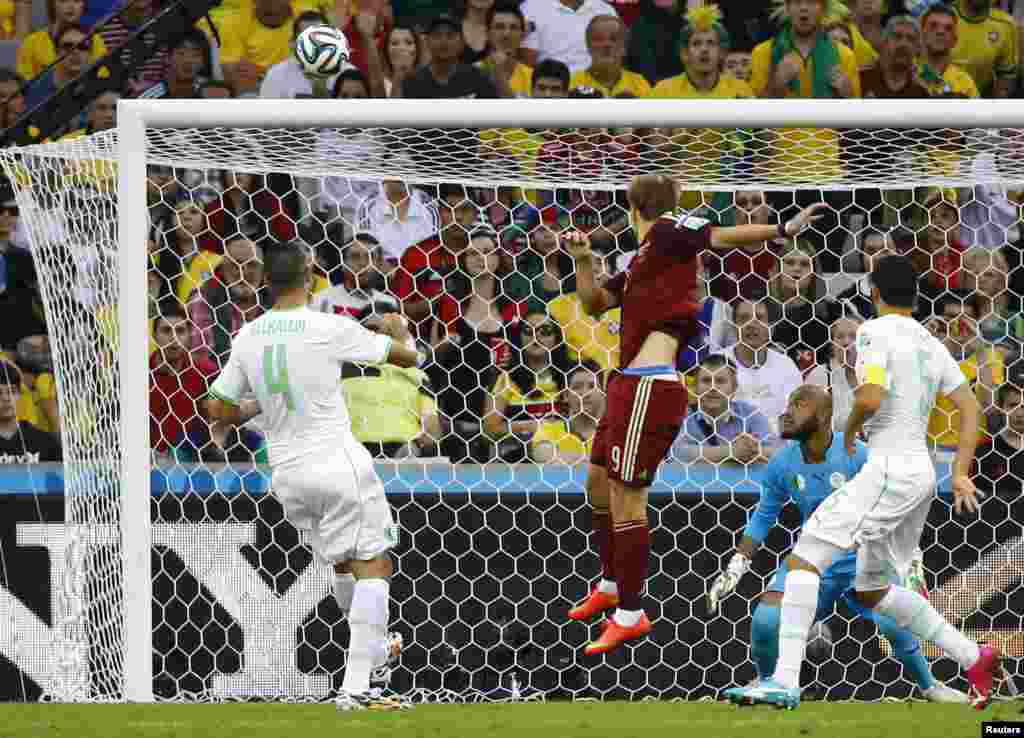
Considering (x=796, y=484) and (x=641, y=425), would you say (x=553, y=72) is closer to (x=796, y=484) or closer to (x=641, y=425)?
(x=796, y=484)

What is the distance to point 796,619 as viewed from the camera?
662 centimetres

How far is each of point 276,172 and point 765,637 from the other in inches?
115

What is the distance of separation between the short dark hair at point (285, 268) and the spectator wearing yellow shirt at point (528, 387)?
7.00 ft

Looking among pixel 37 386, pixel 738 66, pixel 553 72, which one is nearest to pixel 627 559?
pixel 37 386

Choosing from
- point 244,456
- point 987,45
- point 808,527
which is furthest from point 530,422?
point 987,45

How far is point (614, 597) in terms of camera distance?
24.3 feet

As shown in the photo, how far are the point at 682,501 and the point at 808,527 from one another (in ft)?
6.21

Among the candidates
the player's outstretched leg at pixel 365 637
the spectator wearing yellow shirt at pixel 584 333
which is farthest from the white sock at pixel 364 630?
the spectator wearing yellow shirt at pixel 584 333

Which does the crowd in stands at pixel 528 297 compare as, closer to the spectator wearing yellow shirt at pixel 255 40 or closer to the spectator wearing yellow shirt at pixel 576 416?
the spectator wearing yellow shirt at pixel 576 416

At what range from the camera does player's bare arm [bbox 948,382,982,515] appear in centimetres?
651

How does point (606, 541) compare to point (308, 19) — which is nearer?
point (606, 541)

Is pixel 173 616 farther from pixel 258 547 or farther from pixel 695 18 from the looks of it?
pixel 695 18

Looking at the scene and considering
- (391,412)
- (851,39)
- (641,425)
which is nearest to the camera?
(641,425)

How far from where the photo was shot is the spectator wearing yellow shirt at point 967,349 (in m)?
9.00
